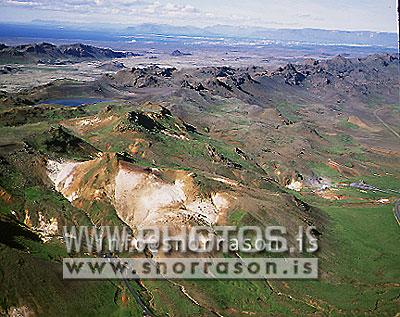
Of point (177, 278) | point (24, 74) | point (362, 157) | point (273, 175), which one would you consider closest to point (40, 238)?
point (177, 278)

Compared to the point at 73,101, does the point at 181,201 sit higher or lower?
lower

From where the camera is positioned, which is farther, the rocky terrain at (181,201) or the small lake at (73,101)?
the small lake at (73,101)

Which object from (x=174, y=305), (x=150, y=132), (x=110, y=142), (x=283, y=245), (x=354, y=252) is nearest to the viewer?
(x=174, y=305)

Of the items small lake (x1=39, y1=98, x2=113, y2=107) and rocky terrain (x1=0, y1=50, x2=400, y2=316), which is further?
small lake (x1=39, y1=98, x2=113, y2=107)

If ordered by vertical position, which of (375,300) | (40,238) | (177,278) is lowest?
(375,300)

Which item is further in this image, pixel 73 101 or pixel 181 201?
pixel 73 101

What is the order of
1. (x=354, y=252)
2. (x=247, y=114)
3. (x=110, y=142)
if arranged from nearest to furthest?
1. (x=354, y=252)
2. (x=110, y=142)
3. (x=247, y=114)

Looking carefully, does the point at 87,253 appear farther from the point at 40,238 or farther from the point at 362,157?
the point at 362,157

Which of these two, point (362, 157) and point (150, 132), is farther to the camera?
point (362, 157)

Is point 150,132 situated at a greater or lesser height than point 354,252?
greater

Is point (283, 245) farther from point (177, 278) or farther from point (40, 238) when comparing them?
point (40, 238)
